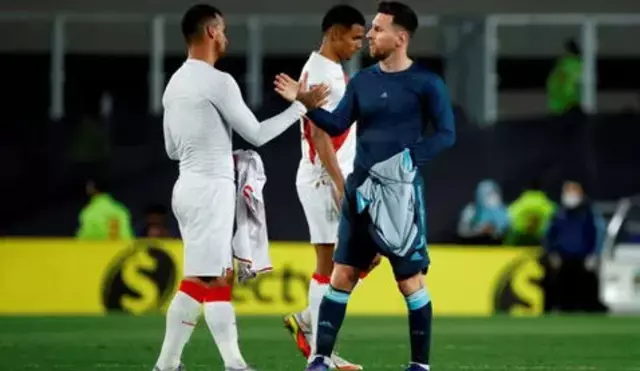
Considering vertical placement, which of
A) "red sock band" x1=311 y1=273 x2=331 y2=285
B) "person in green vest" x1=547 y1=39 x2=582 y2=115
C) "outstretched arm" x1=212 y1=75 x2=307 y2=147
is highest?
"person in green vest" x1=547 y1=39 x2=582 y2=115

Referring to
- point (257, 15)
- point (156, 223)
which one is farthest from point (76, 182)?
point (257, 15)

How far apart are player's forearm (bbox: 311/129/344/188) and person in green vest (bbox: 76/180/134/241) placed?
41.8 feet

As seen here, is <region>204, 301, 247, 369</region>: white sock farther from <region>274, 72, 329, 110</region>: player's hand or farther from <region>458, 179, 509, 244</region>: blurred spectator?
<region>458, 179, 509, 244</region>: blurred spectator

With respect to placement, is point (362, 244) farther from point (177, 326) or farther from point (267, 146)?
point (267, 146)

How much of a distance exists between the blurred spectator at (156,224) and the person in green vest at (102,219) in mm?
336

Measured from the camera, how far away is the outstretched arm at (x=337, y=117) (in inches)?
511

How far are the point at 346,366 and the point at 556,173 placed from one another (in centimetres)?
1348

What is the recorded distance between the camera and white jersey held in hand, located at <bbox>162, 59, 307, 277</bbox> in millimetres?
12836

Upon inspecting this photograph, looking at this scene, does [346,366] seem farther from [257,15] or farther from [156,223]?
[257,15]

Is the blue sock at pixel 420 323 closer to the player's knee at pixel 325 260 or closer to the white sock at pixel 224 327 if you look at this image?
the white sock at pixel 224 327

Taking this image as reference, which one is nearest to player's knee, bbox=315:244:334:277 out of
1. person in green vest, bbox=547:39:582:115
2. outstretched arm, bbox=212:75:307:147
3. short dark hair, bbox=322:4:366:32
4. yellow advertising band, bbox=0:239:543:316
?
short dark hair, bbox=322:4:366:32

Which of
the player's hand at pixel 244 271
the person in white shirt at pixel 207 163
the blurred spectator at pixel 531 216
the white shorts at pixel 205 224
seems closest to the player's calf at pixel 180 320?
the person in white shirt at pixel 207 163

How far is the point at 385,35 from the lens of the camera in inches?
513

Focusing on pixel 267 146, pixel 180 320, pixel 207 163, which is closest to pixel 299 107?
pixel 207 163
